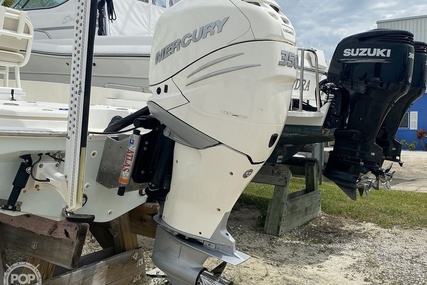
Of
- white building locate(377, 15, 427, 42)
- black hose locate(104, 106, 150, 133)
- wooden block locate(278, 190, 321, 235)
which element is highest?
white building locate(377, 15, 427, 42)

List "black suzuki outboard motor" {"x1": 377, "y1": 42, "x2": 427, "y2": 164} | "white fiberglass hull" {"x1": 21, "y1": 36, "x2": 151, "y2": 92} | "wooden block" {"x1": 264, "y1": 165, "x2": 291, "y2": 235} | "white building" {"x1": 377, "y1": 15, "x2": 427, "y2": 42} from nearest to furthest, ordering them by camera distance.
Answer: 1. "black suzuki outboard motor" {"x1": 377, "y1": 42, "x2": 427, "y2": 164}
2. "white fiberglass hull" {"x1": 21, "y1": 36, "x2": 151, "y2": 92}
3. "wooden block" {"x1": 264, "y1": 165, "x2": 291, "y2": 235}
4. "white building" {"x1": 377, "y1": 15, "x2": 427, "y2": 42}

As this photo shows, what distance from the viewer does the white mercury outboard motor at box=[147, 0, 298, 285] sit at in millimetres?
1793

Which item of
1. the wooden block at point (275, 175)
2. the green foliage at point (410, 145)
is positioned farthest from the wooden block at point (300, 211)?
the green foliage at point (410, 145)

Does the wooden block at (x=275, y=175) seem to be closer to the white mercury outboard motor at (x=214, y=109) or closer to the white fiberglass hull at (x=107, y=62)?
the white fiberglass hull at (x=107, y=62)

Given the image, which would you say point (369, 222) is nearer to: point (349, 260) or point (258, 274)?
point (349, 260)

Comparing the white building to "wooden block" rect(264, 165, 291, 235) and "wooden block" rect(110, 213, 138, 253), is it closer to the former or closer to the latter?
"wooden block" rect(264, 165, 291, 235)

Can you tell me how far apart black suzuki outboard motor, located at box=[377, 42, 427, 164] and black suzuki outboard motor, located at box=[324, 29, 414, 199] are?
0.36 metres

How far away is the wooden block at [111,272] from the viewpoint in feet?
7.54

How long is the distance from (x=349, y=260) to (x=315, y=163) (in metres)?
1.59

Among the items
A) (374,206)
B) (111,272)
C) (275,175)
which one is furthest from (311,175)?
(111,272)

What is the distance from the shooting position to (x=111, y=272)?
254 centimetres

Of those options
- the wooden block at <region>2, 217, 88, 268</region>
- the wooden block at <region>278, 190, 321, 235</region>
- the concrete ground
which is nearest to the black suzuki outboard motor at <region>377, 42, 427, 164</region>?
the wooden block at <region>278, 190, 321, 235</region>

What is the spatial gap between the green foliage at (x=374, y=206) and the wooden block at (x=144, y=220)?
2.59 metres

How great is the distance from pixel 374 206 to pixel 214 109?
16.0ft
